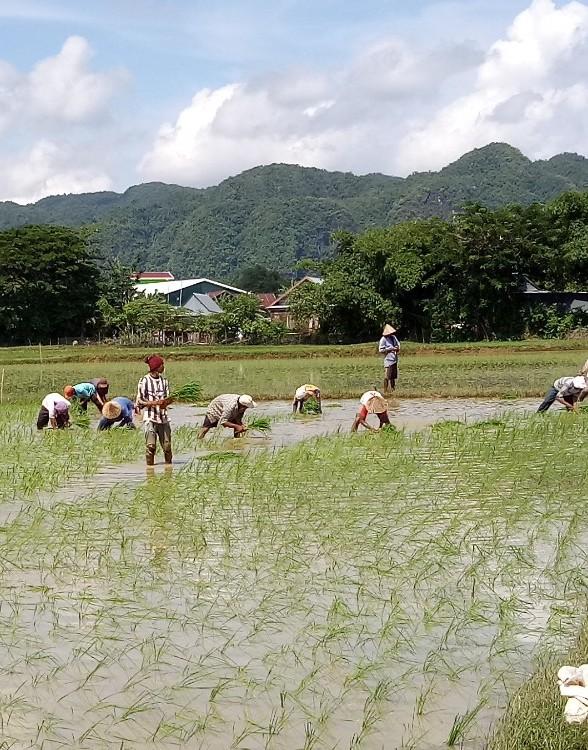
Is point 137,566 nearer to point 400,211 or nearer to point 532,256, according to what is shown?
point 532,256

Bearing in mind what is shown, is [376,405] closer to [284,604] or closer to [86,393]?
[86,393]

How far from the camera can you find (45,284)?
43594 mm

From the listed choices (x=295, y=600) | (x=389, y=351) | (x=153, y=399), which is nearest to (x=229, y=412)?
(x=153, y=399)

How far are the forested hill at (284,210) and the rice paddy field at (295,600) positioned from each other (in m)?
118

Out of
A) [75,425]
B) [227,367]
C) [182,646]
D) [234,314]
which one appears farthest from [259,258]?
[182,646]

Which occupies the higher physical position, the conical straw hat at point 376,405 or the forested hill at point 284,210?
the forested hill at point 284,210

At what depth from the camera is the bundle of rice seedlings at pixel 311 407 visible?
14.3 metres

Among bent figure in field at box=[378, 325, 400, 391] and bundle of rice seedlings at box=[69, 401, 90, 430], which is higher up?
bent figure in field at box=[378, 325, 400, 391]

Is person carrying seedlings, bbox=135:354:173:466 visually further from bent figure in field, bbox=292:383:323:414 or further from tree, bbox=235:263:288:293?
tree, bbox=235:263:288:293

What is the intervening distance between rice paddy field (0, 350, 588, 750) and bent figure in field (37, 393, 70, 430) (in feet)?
7.27

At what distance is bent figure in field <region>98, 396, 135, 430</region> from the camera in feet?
39.8

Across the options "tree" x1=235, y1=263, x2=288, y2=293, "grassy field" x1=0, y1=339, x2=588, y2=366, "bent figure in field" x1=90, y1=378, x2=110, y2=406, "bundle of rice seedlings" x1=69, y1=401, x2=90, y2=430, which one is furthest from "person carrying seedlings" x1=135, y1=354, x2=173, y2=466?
"tree" x1=235, y1=263, x2=288, y2=293

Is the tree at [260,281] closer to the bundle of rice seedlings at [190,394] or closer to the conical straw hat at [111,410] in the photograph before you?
the bundle of rice seedlings at [190,394]

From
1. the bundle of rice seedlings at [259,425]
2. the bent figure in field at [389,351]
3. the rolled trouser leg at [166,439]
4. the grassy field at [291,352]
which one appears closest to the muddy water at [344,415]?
the bundle of rice seedlings at [259,425]
